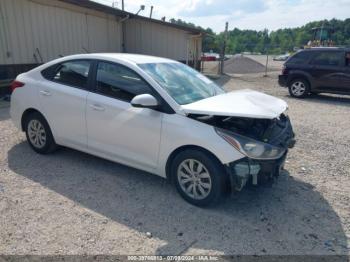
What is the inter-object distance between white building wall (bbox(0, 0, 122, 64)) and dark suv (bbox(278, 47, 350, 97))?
8.19m

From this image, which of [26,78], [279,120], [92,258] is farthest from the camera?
[26,78]

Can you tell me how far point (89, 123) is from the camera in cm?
417

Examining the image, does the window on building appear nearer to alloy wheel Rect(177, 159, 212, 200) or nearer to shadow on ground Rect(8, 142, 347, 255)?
shadow on ground Rect(8, 142, 347, 255)

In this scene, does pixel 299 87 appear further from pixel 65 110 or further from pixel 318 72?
pixel 65 110

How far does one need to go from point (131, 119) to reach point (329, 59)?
376 inches

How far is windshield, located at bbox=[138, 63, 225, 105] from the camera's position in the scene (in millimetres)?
3785

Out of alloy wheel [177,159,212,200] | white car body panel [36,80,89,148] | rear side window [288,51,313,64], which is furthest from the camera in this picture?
rear side window [288,51,313,64]

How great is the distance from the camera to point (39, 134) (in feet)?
15.8

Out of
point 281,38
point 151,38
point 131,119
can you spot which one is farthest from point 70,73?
point 281,38

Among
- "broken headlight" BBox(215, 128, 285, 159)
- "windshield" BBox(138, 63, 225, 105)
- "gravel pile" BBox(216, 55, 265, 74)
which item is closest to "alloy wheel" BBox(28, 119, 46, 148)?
"windshield" BBox(138, 63, 225, 105)

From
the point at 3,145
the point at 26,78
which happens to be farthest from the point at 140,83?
the point at 3,145

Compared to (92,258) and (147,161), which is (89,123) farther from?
(92,258)

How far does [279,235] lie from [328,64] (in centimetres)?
943

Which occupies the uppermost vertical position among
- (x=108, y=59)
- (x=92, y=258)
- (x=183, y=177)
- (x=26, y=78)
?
(x=108, y=59)
